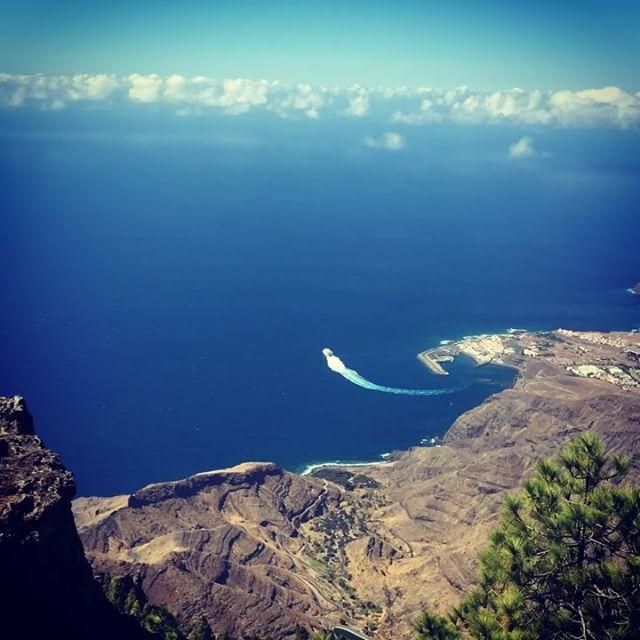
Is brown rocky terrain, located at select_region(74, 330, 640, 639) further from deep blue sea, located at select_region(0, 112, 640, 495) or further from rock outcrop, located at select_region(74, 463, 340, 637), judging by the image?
deep blue sea, located at select_region(0, 112, 640, 495)

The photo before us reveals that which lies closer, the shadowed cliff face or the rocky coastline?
the shadowed cliff face

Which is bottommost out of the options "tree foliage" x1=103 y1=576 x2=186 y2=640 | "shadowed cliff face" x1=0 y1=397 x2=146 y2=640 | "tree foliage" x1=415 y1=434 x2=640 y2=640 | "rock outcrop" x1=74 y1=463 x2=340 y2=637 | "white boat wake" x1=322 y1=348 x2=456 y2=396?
"white boat wake" x1=322 y1=348 x2=456 y2=396

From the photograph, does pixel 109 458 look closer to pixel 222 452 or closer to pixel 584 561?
pixel 222 452

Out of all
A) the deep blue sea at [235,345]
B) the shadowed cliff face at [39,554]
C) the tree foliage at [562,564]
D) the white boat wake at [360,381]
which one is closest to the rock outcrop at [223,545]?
the deep blue sea at [235,345]

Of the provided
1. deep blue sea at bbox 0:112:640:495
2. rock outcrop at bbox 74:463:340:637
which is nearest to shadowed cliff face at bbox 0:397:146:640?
rock outcrop at bbox 74:463:340:637

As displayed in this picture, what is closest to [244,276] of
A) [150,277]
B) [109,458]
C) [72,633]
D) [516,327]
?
[150,277]

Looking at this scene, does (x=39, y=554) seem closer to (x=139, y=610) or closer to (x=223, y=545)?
(x=139, y=610)

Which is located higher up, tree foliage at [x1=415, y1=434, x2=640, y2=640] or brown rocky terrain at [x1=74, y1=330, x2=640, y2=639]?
tree foliage at [x1=415, y1=434, x2=640, y2=640]
